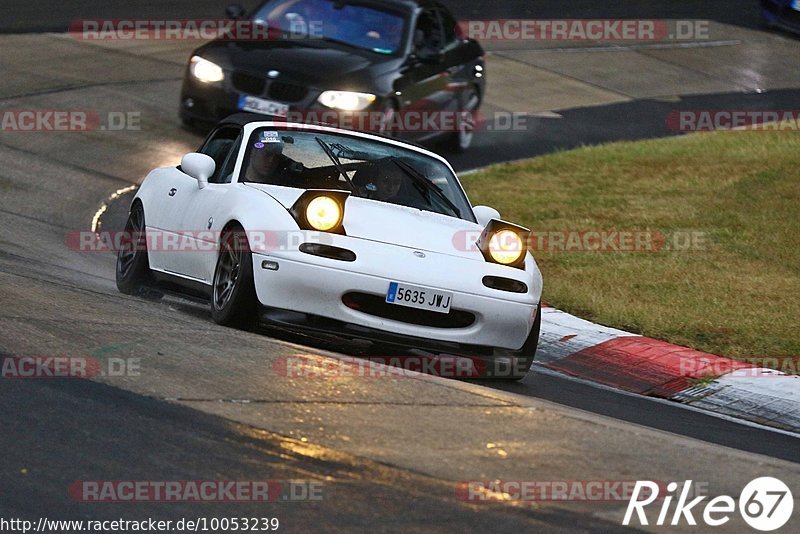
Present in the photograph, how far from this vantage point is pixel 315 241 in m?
7.93

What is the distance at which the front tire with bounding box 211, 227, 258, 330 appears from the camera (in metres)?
8.00

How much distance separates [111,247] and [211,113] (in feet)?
10.5

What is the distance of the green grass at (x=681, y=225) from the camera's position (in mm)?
10469

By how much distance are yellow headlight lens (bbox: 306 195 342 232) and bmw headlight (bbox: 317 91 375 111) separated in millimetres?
6653

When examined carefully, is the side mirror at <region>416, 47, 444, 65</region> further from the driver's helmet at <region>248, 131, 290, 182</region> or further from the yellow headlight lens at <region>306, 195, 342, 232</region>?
the yellow headlight lens at <region>306, 195, 342, 232</region>

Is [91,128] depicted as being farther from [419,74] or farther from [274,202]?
[274,202]

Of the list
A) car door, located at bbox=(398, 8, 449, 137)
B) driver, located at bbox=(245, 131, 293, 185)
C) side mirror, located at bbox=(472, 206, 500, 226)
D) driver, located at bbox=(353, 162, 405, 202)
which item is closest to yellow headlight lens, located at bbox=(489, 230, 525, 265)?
side mirror, located at bbox=(472, 206, 500, 226)

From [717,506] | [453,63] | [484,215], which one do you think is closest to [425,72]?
[453,63]

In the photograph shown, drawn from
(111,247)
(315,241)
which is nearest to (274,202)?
(315,241)

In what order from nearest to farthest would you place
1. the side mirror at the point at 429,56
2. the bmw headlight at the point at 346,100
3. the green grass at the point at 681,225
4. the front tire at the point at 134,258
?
1. the front tire at the point at 134,258
2. the green grass at the point at 681,225
3. the bmw headlight at the point at 346,100
4. the side mirror at the point at 429,56

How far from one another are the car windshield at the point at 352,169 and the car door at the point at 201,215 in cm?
20

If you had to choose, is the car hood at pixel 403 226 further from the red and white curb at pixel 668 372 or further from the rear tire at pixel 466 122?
the rear tire at pixel 466 122

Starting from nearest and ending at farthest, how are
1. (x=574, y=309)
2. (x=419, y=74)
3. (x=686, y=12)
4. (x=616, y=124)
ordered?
(x=574, y=309) → (x=419, y=74) → (x=616, y=124) → (x=686, y=12)

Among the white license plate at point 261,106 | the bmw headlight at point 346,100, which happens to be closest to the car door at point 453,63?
the bmw headlight at point 346,100
